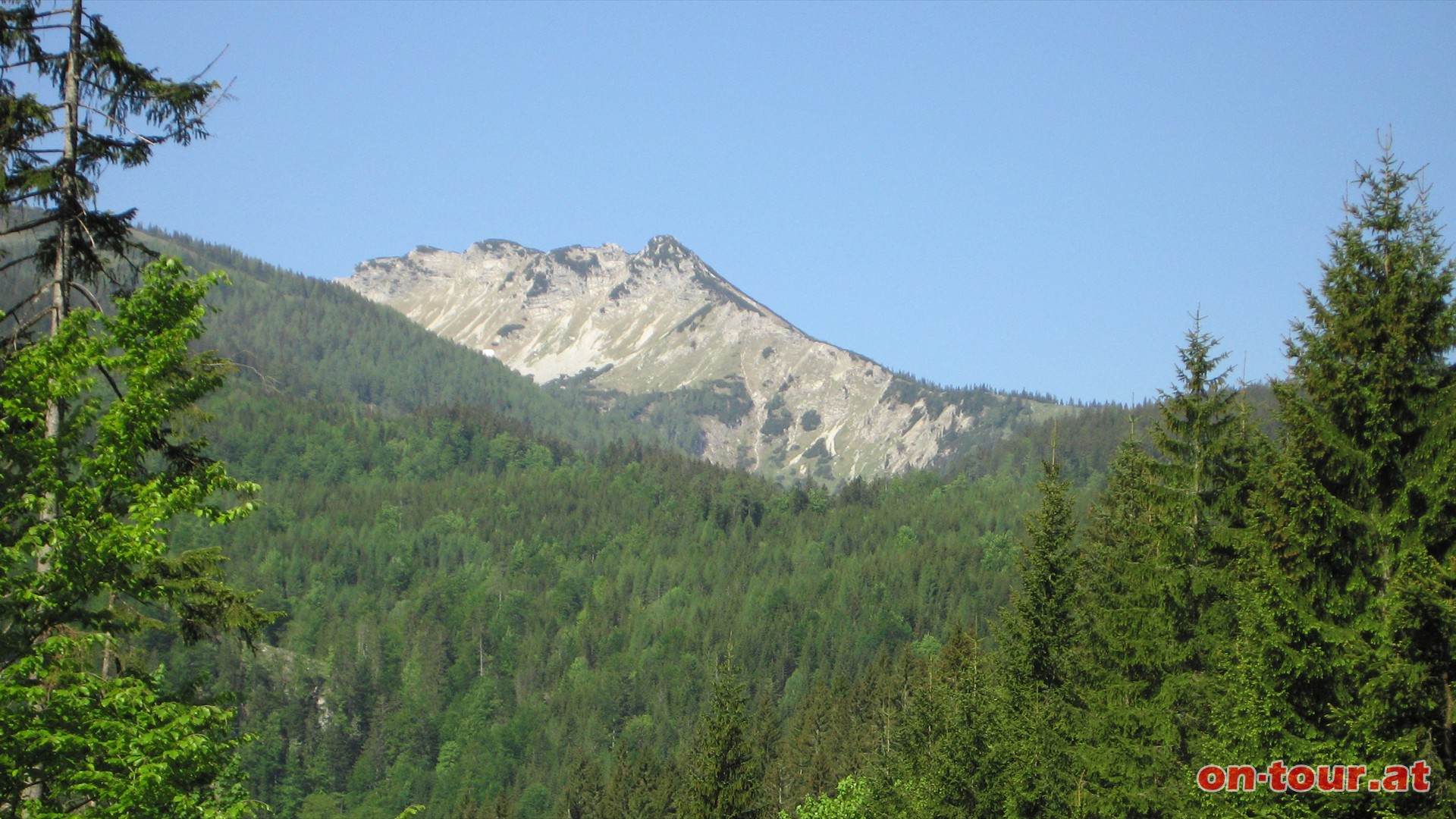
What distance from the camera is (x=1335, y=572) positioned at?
15.9m

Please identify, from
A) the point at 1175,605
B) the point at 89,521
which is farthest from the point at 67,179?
the point at 1175,605

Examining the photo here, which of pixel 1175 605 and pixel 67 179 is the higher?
pixel 67 179

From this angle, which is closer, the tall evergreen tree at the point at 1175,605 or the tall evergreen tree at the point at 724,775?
the tall evergreen tree at the point at 1175,605

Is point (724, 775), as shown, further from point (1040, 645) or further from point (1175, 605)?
point (1175, 605)

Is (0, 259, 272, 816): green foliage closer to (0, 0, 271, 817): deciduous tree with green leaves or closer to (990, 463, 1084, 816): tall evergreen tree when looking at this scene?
(0, 0, 271, 817): deciduous tree with green leaves

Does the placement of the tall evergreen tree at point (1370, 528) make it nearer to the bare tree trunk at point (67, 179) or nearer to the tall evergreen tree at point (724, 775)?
the bare tree trunk at point (67, 179)

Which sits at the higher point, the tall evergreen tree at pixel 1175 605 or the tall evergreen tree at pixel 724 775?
the tall evergreen tree at pixel 1175 605

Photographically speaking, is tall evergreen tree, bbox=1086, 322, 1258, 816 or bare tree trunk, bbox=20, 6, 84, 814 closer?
bare tree trunk, bbox=20, 6, 84, 814

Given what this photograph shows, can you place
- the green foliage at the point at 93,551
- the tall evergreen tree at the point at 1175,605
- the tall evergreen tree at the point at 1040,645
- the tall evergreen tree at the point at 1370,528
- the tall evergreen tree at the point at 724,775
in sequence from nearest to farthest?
1. the green foliage at the point at 93,551
2. the tall evergreen tree at the point at 1370,528
3. the tall evergreen tree at the point at 1175,605
4. the tall evergreen tree at the point at 1040,645
5. the tall evergreen tree at the point at 724,775

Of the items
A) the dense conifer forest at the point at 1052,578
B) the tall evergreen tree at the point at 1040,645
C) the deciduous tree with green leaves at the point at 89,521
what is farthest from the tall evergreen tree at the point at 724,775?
the deciduous tree with green leaves at the point at 89,521

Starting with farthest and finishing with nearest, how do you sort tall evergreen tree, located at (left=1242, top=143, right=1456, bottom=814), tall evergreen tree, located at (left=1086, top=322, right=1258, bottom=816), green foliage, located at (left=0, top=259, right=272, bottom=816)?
tall evergreen tree, located at (left=1086, top=322, right=1258, bottom=816)
tall evergreen tree, located at (left=1242, top=143, right=1456, bottom=814)
green foliage, located at (left=0, top=259, right=272, bottom=816)

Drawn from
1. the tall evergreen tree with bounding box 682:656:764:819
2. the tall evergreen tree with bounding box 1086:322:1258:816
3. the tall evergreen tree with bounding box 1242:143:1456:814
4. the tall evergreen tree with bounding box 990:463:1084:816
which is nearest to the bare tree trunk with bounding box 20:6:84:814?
the tall evergreen tree with bounding box 1242:143:1456:814

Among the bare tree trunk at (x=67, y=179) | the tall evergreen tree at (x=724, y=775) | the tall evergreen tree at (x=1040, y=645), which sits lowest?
the tall evergreen tree at (x=724, y=775)

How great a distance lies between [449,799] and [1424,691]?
4735 inches
